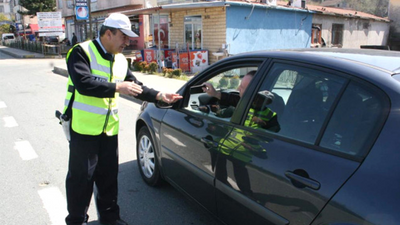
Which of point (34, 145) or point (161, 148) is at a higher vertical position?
point (161, 148)

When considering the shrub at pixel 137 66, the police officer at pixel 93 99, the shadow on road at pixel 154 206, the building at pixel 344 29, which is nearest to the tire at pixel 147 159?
the shadow on road at pixel 154 206

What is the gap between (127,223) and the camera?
309cm

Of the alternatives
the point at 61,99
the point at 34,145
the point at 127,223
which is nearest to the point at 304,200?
the point at 127,223

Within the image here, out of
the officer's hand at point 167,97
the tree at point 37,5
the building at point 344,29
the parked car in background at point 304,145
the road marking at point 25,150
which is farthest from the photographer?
the tree at point 37,5

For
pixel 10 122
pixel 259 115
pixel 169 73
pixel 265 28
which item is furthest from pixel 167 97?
pixel 265 28

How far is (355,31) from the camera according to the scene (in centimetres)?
2467

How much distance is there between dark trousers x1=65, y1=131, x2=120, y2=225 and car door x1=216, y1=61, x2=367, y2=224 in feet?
3.37

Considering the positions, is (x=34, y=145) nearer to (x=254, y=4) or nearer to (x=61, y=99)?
(x=61, y=99)

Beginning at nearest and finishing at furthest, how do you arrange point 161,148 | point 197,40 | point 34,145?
point 161,148, point 34,145, point 197,40

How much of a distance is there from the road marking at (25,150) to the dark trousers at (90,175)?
7.89ft

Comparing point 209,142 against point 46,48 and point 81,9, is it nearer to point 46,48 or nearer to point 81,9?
point 81,9

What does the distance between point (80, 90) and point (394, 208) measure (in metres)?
2.10

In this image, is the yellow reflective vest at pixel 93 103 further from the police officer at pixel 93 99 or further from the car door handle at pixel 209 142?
the car door handle at pixel 209 142

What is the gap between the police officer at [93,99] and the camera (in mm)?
2447
